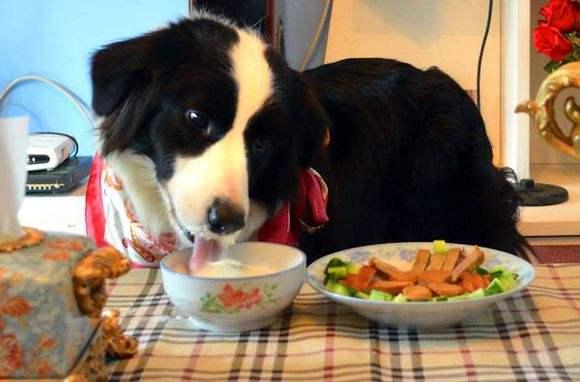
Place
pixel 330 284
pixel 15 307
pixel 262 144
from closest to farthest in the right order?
pixel 15 307 → pixel 330 284 → pixel 262 144

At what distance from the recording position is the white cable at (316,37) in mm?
1992

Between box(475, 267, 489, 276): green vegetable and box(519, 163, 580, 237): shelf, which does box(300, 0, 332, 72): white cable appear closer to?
box(519, 163, 580, 237): shelf

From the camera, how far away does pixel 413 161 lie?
1.53m

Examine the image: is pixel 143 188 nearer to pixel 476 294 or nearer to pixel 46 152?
pixel 476 294

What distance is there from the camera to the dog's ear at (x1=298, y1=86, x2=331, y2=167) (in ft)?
3.90

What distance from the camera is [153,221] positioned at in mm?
1250

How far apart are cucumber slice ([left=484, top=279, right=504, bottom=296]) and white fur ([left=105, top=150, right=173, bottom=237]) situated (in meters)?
0.54

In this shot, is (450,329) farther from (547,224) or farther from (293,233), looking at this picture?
(547,224)

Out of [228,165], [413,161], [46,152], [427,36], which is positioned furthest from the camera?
[427,36]

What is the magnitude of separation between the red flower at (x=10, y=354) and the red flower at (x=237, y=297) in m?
0.22

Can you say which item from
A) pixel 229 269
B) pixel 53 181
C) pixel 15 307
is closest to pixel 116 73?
pixel 229 269

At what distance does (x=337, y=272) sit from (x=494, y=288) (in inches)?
6.5

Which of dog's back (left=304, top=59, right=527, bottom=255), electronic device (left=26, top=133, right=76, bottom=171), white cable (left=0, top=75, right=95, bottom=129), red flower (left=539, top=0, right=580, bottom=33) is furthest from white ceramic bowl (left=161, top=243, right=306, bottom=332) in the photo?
white cable (left=0, top=75, right=95, bottom=129)

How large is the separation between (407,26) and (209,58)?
3.43 ft
